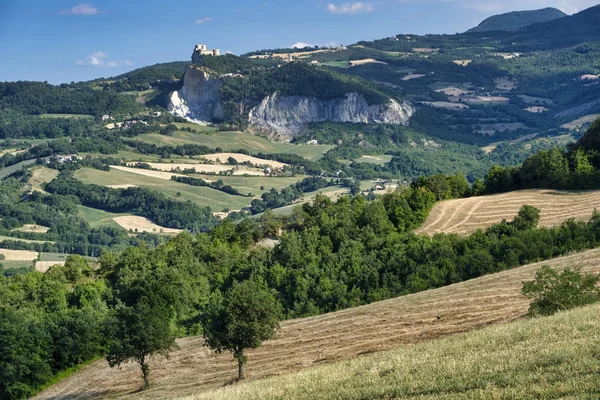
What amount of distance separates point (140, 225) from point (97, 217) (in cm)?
1260

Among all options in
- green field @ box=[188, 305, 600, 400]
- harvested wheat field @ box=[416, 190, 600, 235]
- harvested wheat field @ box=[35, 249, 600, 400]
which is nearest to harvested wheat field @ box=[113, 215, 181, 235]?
harvested wheat field @ box=[416, 190, 600, 235]

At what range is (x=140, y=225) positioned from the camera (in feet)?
578

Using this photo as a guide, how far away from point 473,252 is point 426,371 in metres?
43.4

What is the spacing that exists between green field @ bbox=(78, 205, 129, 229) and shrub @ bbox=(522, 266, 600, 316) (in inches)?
5551

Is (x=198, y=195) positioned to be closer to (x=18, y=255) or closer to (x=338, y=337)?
(x=18, y=255)

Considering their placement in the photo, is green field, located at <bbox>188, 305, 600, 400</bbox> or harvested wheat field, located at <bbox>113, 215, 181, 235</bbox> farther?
harvested wheat field, located at <bbox>113, 215, 181, 235</bbox>

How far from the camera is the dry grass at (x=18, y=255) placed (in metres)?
140

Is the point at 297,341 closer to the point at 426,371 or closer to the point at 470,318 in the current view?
the point at 470,318

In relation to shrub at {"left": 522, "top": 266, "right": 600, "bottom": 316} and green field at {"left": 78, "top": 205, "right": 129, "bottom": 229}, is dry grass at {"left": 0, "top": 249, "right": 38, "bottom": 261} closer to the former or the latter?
green field at {"left": 78, "top": 205, "right": 129, "bottom": 229}

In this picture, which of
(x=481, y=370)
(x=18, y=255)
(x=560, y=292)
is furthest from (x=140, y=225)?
(x=481, y=370)

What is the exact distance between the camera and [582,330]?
27.3 meters

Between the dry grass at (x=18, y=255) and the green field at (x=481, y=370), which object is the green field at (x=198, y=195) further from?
the green field at (x=481, y=370)

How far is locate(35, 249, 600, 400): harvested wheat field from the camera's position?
43.8 meters

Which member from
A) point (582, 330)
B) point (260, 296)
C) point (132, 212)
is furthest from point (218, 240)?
point (132, 212)
